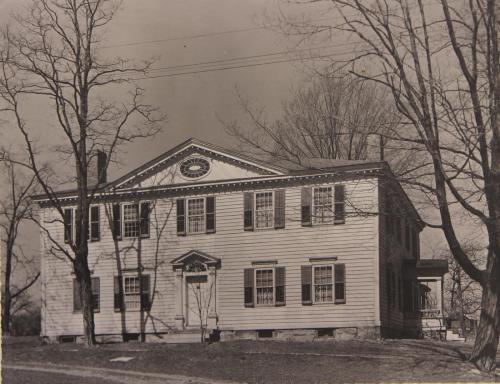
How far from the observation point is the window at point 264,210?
28453 mm

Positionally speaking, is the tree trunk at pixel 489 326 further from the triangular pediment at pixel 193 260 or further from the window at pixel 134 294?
the window at pixel 134 294

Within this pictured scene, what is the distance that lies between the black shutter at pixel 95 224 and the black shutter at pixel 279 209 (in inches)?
303

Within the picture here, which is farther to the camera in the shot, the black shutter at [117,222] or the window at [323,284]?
the black shutter at [117,222]

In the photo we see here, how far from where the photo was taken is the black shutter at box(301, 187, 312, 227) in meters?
27.8

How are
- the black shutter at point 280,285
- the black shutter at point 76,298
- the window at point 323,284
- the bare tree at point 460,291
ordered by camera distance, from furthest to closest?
the bare tree at point 460,291 < the black shutter at point 76,298 < the black shutter at point 280,285 < the window at point 323,284

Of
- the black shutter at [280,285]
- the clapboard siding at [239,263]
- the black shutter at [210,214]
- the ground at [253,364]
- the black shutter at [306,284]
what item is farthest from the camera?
the black shutter at [210,214]

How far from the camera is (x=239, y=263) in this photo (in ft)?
94.7

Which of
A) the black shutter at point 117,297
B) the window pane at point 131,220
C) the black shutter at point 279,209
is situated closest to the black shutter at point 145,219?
the window pane at point 131,220

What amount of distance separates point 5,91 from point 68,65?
2.47 m

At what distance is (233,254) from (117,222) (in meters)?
5.19

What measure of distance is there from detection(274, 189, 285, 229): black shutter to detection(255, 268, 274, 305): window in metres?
1.72

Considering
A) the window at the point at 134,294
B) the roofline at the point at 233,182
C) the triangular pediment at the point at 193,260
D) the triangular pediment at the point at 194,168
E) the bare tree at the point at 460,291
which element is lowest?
the bare tree at the point at 460,291

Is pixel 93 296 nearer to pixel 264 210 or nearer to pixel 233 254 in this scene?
pixel 233 254

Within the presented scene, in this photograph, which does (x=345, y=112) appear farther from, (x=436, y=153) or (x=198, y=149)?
(x=436, y=153)
